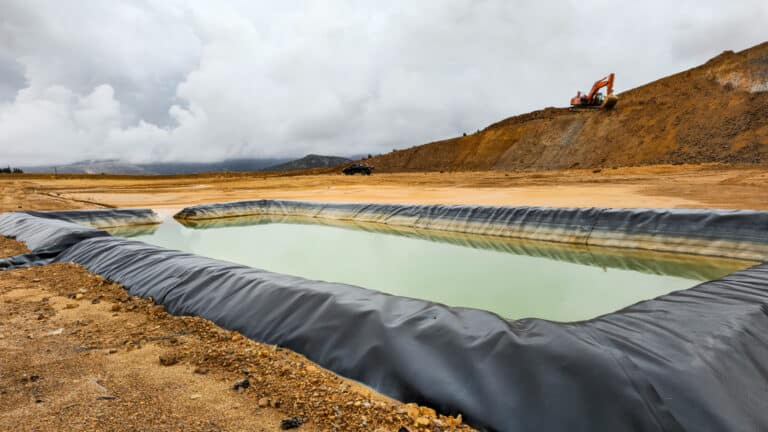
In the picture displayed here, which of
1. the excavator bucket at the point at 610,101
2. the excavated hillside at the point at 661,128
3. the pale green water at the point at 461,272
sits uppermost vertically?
the excavator bucket at the point at 610,101

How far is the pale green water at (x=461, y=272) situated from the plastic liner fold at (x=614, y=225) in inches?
9.5

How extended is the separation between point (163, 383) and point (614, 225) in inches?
179

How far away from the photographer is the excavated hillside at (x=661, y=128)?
14.9 m

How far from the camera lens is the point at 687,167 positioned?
12.3m

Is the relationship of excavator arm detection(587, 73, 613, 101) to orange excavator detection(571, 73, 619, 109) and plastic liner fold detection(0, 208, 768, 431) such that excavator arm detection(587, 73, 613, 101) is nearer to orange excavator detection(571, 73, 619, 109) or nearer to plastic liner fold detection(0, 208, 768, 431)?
orange excavator detection(571, 73, 619, 109)

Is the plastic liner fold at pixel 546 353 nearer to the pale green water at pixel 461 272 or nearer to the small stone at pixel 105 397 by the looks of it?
the small stone at pixel 105 397

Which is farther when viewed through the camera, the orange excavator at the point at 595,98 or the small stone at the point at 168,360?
the orange excavator at the point at 595,98

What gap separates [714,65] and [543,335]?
85.1ft

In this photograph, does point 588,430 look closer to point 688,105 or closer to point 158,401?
point 158,401

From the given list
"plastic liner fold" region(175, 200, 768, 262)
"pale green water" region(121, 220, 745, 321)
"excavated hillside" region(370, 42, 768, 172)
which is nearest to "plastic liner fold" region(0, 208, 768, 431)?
"pale green water" region(121, 220, 745, 321)

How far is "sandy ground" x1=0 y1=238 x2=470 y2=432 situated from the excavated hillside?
1809 centimetres

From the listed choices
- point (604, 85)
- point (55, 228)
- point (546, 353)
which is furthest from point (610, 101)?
point (55, 228)

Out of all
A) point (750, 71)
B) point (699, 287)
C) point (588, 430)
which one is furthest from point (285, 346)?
point (750, 71)

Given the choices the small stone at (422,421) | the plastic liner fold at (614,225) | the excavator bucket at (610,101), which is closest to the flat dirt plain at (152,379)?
the small stone at (422,421)
